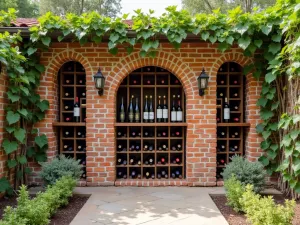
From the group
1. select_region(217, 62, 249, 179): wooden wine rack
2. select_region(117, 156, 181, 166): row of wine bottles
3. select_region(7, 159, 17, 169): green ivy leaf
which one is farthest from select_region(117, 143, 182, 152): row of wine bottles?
select_region(7, 159, 17, 169): green ivy leaf

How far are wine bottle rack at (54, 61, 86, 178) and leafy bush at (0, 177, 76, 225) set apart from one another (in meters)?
1.27

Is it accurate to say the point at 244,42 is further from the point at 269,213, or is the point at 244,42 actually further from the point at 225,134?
the point at 269,213

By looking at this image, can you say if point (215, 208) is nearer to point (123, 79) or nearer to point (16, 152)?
point (123, 79)

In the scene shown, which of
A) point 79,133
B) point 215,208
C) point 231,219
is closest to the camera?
point 231,219

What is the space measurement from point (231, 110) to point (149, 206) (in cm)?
235

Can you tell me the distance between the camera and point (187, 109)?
436 cm

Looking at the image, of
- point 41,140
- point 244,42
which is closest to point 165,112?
point 244,42

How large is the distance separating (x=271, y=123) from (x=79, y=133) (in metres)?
3.22

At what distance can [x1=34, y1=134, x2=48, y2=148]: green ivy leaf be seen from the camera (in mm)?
4125

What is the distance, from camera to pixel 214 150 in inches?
171

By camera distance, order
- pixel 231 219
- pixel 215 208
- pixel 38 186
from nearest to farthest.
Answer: pixel 231 219 < pixel 215 208 < pixel 38 186

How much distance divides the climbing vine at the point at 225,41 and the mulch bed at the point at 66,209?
776 millimetres

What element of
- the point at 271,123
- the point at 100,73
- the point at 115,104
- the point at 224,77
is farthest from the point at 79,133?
the point at 271,123

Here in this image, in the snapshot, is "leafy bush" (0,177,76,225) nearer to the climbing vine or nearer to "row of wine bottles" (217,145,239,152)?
the climbing vine
